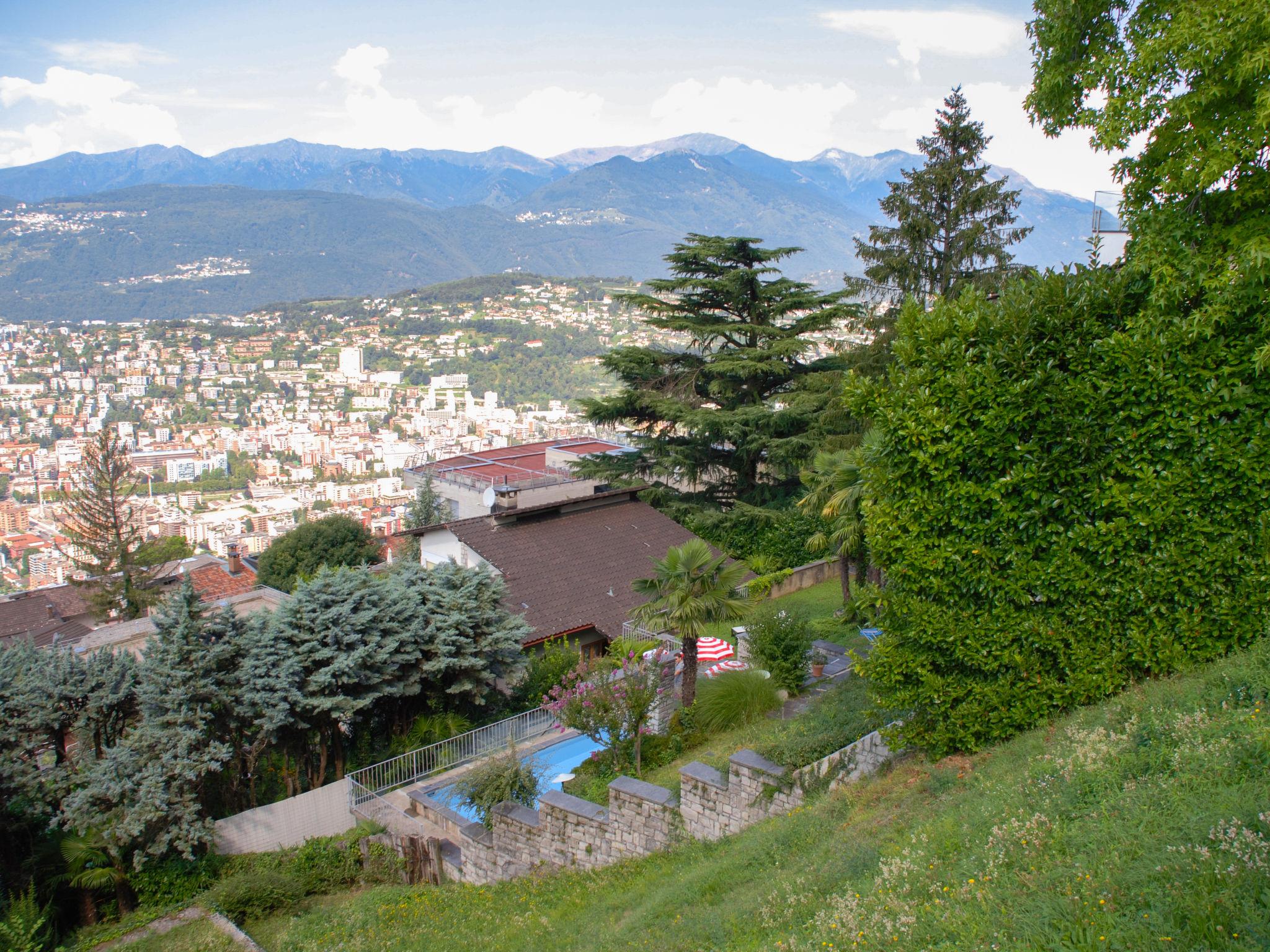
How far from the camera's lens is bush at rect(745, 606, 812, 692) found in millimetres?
12922

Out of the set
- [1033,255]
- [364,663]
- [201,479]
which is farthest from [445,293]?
[364,663]

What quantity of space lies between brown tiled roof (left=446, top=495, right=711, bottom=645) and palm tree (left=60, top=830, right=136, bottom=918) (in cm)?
775

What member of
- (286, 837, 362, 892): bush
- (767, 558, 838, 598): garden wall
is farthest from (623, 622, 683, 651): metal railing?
(286, 837, 362, 892): bush

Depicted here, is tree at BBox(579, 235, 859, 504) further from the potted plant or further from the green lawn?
the green lawn

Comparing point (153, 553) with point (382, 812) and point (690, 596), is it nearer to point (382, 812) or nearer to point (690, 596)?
point (382, 812)

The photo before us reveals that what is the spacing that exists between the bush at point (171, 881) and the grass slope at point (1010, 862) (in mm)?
3559

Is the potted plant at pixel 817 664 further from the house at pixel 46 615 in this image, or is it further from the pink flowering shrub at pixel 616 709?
the house at pixel 46 615

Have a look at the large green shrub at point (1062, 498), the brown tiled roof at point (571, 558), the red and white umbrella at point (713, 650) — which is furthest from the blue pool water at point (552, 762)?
the large green shrub at point (1062, 498)

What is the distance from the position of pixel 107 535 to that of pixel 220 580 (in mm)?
8317

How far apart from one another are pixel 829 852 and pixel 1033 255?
179513 millimetres

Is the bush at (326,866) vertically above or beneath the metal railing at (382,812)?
beneath

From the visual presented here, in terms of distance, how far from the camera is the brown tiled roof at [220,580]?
36.0 m

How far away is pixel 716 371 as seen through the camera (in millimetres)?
26219

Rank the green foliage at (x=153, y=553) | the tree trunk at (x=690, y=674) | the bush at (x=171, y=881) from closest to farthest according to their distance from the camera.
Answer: the bush at (x=171, y=881) → the tree trunk at (x=690, y=674) → the green foliage at (x=153, y=553)
